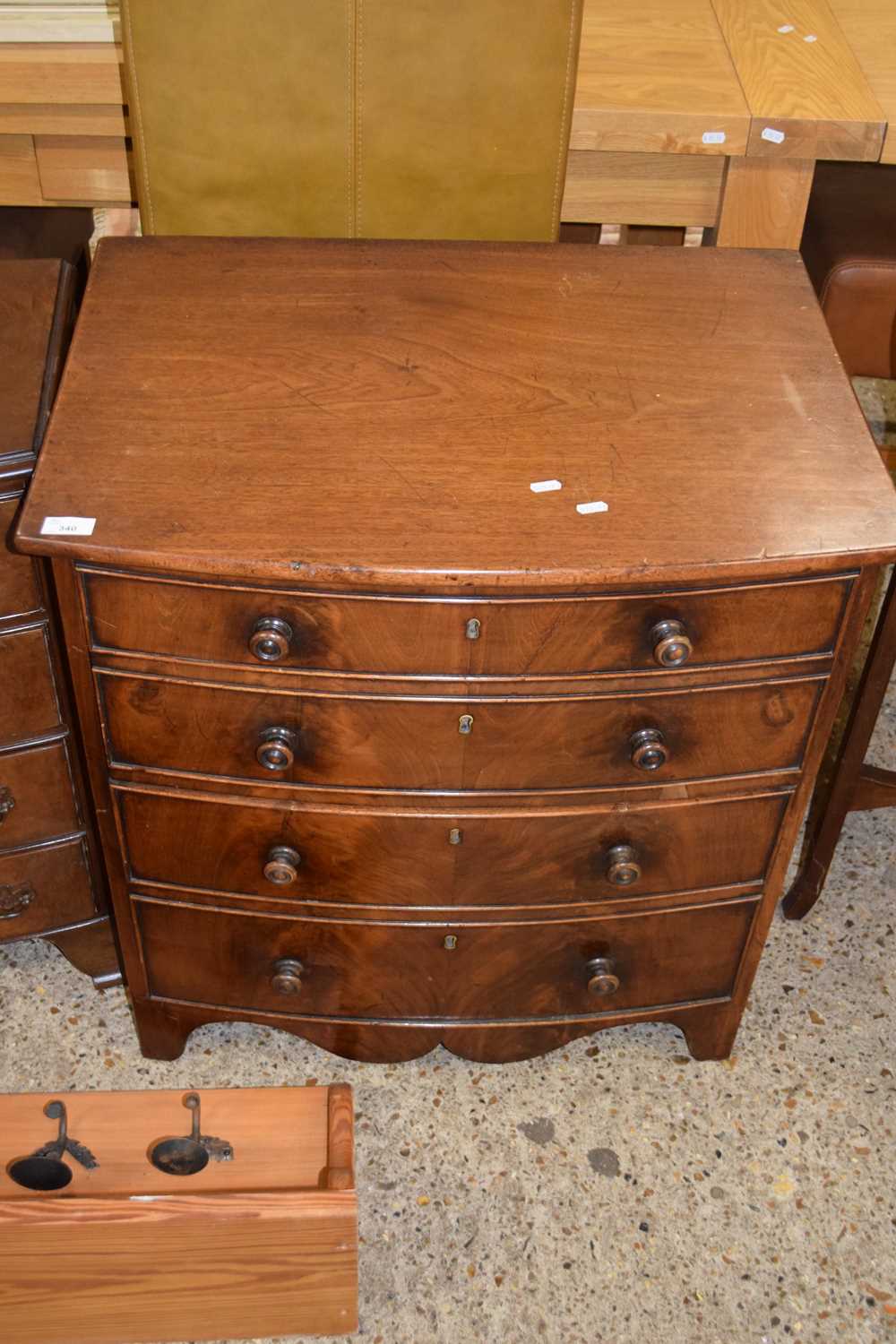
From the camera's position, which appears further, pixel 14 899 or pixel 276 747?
pixel 14 899

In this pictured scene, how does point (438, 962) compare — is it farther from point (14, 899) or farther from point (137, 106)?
point (137, 106)

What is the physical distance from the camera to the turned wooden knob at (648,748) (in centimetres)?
160

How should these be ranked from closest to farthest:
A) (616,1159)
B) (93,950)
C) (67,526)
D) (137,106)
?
(67,526) → (137,106) → (616,1159) → (93,950)

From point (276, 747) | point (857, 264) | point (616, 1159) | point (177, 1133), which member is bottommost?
point (616, 1159)

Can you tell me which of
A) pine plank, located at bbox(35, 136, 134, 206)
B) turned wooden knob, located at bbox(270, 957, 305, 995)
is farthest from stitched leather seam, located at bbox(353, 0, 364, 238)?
turned wooden knob, located at bbox(270, 957, 305, 995)

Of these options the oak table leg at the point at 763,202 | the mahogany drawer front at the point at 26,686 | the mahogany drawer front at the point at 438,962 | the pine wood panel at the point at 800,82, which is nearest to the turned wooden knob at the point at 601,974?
the mahogany drawer front at the point at 438,962

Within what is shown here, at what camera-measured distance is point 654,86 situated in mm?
2209

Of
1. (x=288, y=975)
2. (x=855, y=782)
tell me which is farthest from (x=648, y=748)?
(x=855, y=782)

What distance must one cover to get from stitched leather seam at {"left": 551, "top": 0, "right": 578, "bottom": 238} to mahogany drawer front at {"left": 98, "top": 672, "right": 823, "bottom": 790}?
785 millimetres

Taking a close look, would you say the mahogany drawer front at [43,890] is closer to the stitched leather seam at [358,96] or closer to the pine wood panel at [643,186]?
the stitched leather seam at [358,96]

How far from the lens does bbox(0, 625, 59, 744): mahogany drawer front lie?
1719 mm

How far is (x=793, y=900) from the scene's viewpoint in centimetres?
226

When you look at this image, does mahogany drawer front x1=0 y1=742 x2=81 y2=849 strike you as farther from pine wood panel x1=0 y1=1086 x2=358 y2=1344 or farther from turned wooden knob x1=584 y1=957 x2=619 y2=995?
turned wooden knob x1=584 y1=957 x2=619 y2=995

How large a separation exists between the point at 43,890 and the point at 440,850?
0.62 m
